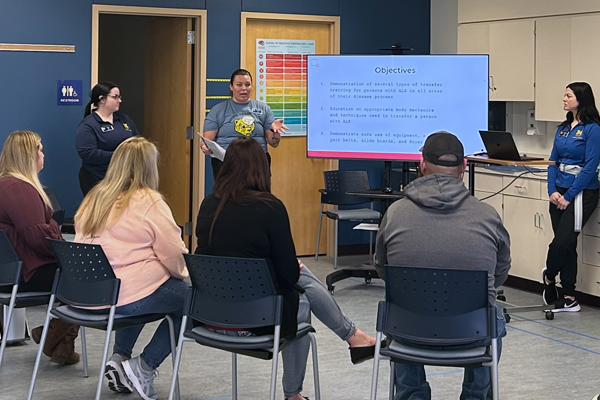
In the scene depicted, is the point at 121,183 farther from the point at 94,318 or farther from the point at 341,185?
the point at 341,185

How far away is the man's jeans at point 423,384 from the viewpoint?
11.3ft

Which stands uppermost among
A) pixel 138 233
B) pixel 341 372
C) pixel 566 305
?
pixel 138 233

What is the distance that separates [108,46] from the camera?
32.5ft

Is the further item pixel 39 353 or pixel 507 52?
pixel 507 52

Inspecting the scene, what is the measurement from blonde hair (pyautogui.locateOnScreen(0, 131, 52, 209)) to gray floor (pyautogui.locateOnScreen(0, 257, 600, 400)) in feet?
3.00

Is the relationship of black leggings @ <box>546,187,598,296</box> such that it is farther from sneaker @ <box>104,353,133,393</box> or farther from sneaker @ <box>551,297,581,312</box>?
sneaker @ <box>104,353,133,393</box>

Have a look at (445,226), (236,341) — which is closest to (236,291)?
(236,341)

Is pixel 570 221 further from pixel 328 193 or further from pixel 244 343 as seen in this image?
pixel 244 343

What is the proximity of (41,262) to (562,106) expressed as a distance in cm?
419

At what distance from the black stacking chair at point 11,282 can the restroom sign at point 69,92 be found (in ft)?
9.43

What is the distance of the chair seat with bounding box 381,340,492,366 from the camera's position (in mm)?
3184

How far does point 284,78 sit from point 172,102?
1.03 meters

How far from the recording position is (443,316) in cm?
321

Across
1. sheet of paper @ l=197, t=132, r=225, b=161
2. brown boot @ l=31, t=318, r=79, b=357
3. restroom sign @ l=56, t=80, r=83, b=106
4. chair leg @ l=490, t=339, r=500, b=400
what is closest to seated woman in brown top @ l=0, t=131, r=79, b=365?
brown boot @ l=31, t=318, r=79, b=357
